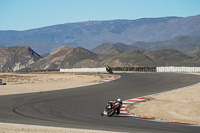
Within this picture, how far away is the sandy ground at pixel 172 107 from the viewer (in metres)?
18.8

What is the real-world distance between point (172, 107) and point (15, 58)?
17262cm

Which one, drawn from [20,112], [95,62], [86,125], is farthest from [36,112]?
[95,62]

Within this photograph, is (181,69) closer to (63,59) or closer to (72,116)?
(72,116)

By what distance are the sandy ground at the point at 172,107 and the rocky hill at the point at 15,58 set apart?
6141 inches

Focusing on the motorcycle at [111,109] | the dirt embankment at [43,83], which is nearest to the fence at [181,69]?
the dirt embankment at [43,83]

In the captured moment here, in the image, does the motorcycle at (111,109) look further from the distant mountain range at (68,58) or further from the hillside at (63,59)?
the hillside at (63,59)

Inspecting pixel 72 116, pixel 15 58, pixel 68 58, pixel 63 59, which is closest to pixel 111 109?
pixel 72 116

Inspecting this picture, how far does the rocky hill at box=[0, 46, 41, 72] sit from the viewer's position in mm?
182625

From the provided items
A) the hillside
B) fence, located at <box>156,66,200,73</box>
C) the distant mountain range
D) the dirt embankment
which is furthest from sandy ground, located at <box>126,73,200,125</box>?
the hillside

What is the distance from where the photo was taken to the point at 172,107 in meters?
22.4

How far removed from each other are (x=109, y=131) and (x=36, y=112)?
5.62 meters

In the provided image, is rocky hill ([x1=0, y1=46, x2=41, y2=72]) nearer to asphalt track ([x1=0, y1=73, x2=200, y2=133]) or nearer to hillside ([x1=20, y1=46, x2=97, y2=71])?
hillside ([x1=20, y1=46, x2=97, y2=71])

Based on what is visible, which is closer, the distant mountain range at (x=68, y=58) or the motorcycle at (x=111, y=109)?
the motorcycle at (x=111, y=109)

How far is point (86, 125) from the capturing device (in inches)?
605
